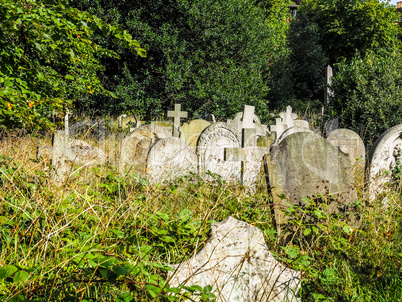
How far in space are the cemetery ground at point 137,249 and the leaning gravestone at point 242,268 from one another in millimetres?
90

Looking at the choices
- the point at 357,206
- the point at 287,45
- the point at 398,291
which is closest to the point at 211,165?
the point at 357,206

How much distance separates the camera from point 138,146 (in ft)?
22.0

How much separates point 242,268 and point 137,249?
69cm

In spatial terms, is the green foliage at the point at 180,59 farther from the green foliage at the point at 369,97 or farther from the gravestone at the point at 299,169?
the gravestone at the point at 299,169

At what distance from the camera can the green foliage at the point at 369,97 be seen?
27.3ft

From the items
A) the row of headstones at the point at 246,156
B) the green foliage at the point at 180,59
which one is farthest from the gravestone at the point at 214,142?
the green foliage at the point at 180,59

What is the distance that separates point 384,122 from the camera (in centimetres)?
826

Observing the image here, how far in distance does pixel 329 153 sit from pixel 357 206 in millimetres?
636

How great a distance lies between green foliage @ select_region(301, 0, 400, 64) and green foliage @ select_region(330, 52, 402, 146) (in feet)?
40.0

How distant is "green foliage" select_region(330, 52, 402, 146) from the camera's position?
8.32 m

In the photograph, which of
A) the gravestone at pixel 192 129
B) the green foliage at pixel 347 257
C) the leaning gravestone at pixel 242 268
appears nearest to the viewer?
the leaning gravestone at pixel 242 268

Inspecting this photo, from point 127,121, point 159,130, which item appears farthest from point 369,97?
A: point 127,121

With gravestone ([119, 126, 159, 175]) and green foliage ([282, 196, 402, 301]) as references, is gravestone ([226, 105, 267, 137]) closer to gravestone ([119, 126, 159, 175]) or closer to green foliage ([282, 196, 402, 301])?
gravestone ([119, 126, 159, 175])

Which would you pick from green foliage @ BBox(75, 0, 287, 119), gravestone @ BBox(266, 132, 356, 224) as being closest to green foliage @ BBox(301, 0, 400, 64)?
green foliage @ BBox(75, 0, 287, 119)
